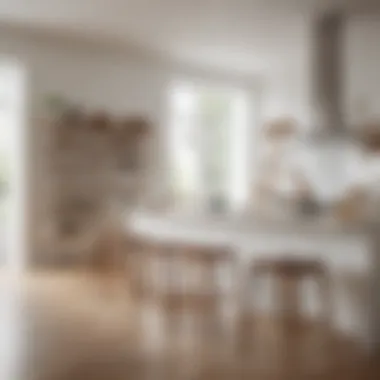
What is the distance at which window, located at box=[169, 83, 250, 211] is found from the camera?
9281 millimetres

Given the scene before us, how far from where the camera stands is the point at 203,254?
5645 millimetres

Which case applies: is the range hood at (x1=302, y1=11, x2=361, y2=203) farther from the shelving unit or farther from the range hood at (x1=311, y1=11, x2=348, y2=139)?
the shelving unit

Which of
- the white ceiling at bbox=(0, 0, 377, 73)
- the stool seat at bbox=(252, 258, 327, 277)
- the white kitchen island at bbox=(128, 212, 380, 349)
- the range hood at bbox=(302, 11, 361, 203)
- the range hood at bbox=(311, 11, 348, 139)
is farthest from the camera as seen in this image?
the range hood at bbox=(311, 11, 348, 139)

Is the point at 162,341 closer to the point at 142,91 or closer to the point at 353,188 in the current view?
the point at 353,188

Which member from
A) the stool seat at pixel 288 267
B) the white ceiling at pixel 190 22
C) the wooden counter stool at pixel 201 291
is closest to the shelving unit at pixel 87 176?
the white ceiling at pixel 190 22

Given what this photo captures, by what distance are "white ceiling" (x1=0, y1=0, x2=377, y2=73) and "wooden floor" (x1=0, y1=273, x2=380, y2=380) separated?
8.18ft

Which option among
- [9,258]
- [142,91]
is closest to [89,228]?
[9,258]

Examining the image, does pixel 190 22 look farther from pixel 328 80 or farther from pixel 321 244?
pixel 321 244

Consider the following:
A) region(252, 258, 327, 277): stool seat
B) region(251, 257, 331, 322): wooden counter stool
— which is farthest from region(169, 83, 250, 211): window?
region(252, 258, 327, 277): stool seat

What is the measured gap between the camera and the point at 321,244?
5.82 m

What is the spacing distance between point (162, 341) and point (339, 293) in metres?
1.39

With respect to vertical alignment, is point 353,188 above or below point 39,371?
above

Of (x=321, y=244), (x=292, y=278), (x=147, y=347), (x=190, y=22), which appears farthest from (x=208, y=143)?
(x=147, y=347)

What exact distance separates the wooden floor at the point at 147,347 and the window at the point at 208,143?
2.87m
